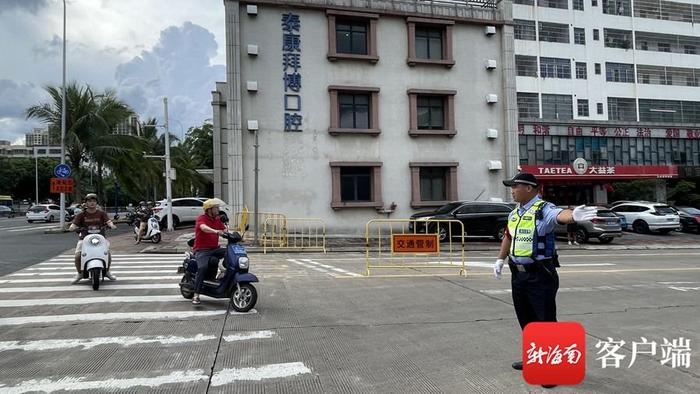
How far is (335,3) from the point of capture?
2233cm

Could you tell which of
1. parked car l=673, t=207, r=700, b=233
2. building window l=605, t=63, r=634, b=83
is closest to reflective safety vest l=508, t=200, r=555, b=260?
parked car l=673, t=207, r=700, b=233

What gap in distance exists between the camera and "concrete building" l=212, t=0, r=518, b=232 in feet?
70.3

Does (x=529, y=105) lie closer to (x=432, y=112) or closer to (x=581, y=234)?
(x=432, y=112)

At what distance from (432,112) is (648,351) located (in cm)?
1943

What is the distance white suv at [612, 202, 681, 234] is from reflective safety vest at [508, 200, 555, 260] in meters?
25.8

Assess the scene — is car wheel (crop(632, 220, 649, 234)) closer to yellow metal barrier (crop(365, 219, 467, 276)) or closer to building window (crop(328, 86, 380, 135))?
building window (crop(328, 86, 380, 135))

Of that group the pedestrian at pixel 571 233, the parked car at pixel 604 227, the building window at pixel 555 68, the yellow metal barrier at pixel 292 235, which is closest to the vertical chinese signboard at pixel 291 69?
the yellow metal barrier at pixel 292 235

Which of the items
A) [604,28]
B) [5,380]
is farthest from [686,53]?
[5,380]

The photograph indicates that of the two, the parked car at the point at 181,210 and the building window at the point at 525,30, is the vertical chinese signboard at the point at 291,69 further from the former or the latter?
the building window at the point at 525,30

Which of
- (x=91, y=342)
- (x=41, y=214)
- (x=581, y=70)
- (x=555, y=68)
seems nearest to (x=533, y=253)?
(x=91, y=342)

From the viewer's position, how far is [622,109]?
143 feet

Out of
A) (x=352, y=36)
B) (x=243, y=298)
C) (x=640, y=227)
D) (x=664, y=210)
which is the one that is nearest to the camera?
(x=243, y=298)

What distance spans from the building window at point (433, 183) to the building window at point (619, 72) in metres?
27.8

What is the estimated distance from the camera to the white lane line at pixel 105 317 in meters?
6.90
